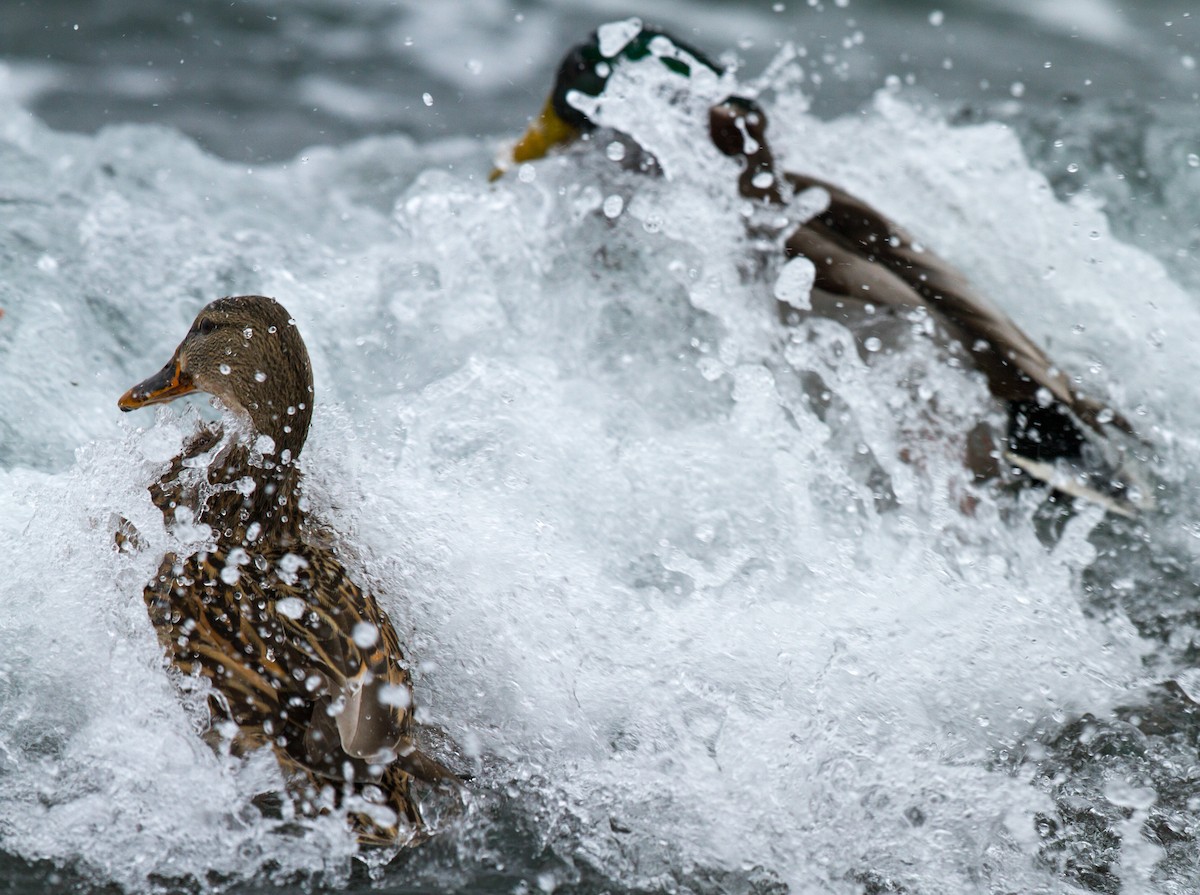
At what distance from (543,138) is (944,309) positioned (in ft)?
5.86

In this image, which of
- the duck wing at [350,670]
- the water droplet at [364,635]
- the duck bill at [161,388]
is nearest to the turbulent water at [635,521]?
the duck bill at [161,388]

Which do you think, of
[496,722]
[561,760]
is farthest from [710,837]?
[496,722]

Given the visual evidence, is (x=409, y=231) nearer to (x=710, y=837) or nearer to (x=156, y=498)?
(x=156, y=498)

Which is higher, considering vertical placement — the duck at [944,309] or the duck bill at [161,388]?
the duck at [944,309]

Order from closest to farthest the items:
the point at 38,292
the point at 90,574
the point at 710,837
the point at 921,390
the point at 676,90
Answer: the point at 710,837
the point at 90,574
the point at 921,390
the point at 38,292
the point at 676,90

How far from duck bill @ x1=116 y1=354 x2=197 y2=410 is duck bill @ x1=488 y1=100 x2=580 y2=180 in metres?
2.23

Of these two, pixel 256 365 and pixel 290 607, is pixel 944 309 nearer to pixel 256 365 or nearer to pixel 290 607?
pixel 256 365

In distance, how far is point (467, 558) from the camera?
3.12m

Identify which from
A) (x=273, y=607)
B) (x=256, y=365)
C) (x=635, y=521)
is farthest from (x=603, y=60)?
(x=273, y=607)

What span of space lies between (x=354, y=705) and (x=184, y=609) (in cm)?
43

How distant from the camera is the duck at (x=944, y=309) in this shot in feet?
12.0

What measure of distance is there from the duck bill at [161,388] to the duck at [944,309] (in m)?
2.01

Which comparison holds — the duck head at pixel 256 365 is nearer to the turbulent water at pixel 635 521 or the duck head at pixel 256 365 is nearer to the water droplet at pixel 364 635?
the turbulent water at pixel 635 521

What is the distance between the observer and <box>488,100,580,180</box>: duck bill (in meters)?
4.76
